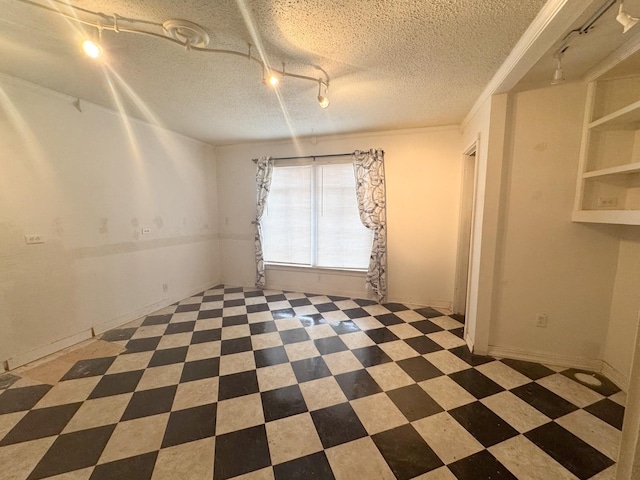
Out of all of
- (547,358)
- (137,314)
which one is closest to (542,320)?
(547,358)

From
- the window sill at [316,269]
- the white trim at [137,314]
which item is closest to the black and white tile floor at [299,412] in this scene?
the white trim at [137,314]

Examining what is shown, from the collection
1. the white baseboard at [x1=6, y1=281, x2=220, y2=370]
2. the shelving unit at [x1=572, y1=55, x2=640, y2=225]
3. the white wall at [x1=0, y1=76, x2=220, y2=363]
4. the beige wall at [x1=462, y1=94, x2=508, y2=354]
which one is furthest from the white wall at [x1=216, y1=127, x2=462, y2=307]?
the white baseboard at [x1=6, y1=281, x2=220, y2=370]

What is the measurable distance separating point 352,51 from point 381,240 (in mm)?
2389

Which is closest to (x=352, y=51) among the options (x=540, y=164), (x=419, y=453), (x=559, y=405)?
(x=540, y=164)

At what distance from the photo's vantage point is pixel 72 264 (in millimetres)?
2574

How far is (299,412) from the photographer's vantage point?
174 centimetres

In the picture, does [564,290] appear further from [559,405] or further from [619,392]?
[559,405]

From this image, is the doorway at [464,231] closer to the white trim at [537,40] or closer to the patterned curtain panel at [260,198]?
the white trim at [537,40]

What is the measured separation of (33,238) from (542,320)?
467 cm

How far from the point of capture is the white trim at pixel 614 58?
1.60 meters

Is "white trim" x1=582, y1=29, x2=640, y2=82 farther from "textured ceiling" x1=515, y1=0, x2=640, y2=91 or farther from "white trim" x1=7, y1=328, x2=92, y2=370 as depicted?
"white trim" x1=7, y1=328, x2=92, y2=370

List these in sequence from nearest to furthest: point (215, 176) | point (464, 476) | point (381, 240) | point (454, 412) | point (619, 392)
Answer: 1. point (464, 476)
2. point (454, 412)
3. point (619, 392)
4. point (381, 240)
5. point (215, 176)

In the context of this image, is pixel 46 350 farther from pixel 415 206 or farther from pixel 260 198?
pixel 415 206

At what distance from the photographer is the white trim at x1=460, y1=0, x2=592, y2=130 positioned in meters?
1.27
